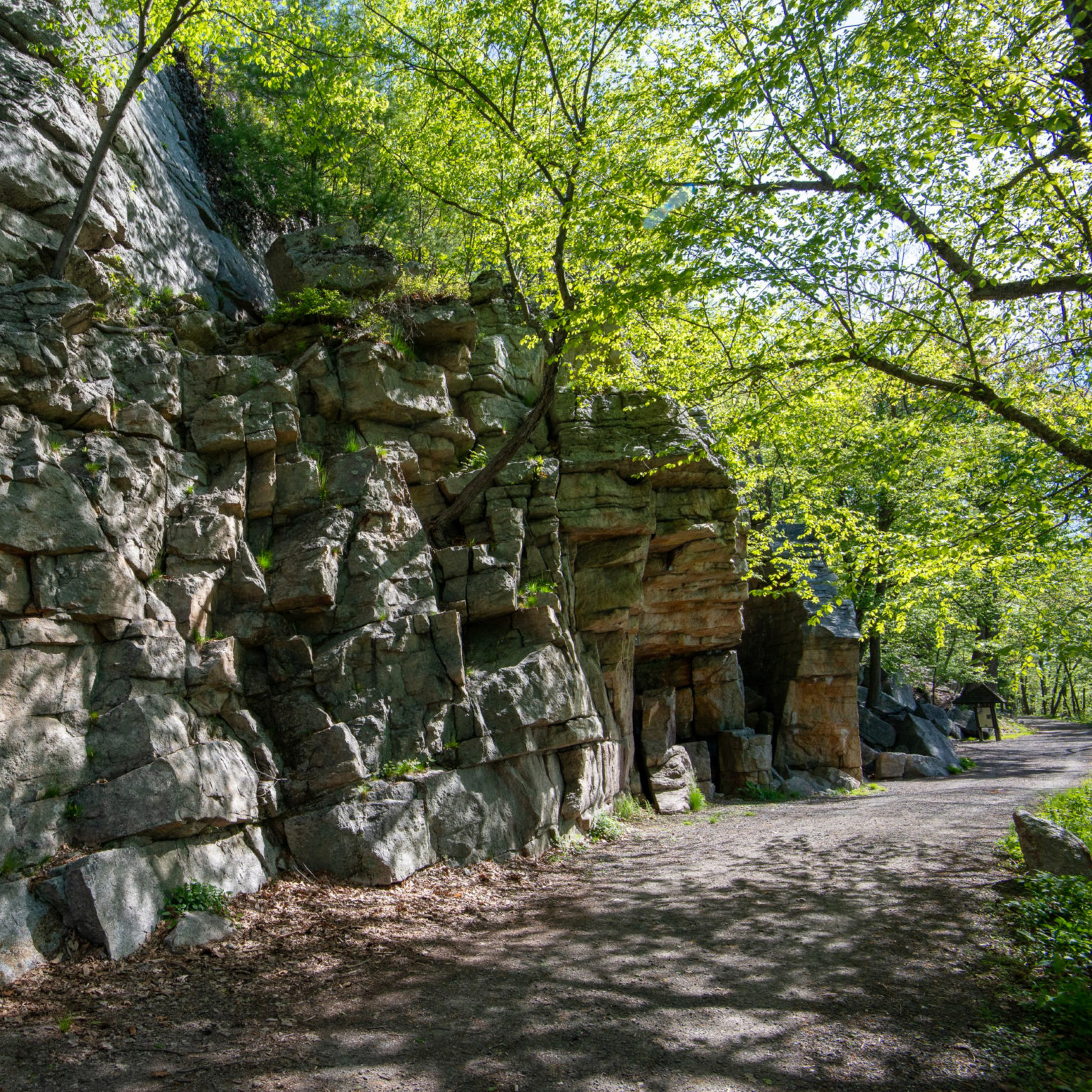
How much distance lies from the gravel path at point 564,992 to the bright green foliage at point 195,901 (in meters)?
0.37

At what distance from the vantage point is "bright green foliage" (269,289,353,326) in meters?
12.8

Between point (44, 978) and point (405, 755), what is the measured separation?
15.1ft

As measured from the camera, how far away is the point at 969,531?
33.6 ft

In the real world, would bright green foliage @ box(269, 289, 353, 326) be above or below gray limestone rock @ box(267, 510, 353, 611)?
above

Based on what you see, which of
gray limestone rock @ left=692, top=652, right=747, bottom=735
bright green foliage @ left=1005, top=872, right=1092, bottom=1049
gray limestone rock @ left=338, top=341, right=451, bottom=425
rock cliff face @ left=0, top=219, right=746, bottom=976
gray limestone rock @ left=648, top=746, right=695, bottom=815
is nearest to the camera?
bright green foliage @ left=1005, top=872, right=1092, bottom=1049

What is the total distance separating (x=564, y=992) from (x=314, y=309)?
10.9 metres

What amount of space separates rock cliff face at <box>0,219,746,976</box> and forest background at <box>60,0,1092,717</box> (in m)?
2.36

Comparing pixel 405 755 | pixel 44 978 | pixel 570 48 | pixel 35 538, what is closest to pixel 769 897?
pixel 405 755

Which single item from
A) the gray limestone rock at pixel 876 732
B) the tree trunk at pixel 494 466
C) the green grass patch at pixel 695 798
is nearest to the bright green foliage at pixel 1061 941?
the green grass patch at pixel 695 798

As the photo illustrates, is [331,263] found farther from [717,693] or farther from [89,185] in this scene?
[717,693]

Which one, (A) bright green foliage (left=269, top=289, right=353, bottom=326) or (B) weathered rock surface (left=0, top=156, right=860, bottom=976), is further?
(A) bright green foliage (left=269, top=289, right=353, bottom=326)

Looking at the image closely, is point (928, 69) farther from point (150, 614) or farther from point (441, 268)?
point (150, 614)

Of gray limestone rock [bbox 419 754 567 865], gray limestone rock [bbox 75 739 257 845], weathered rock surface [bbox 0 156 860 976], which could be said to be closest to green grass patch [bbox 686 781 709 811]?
weathered rock surface [bbox 0 156 860 976]

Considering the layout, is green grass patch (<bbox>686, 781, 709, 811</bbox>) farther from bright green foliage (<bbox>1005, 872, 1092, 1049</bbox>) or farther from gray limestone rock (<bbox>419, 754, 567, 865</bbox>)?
bright green foliage (<bbox>1005, 872, 1092, 1049</bbox>)
